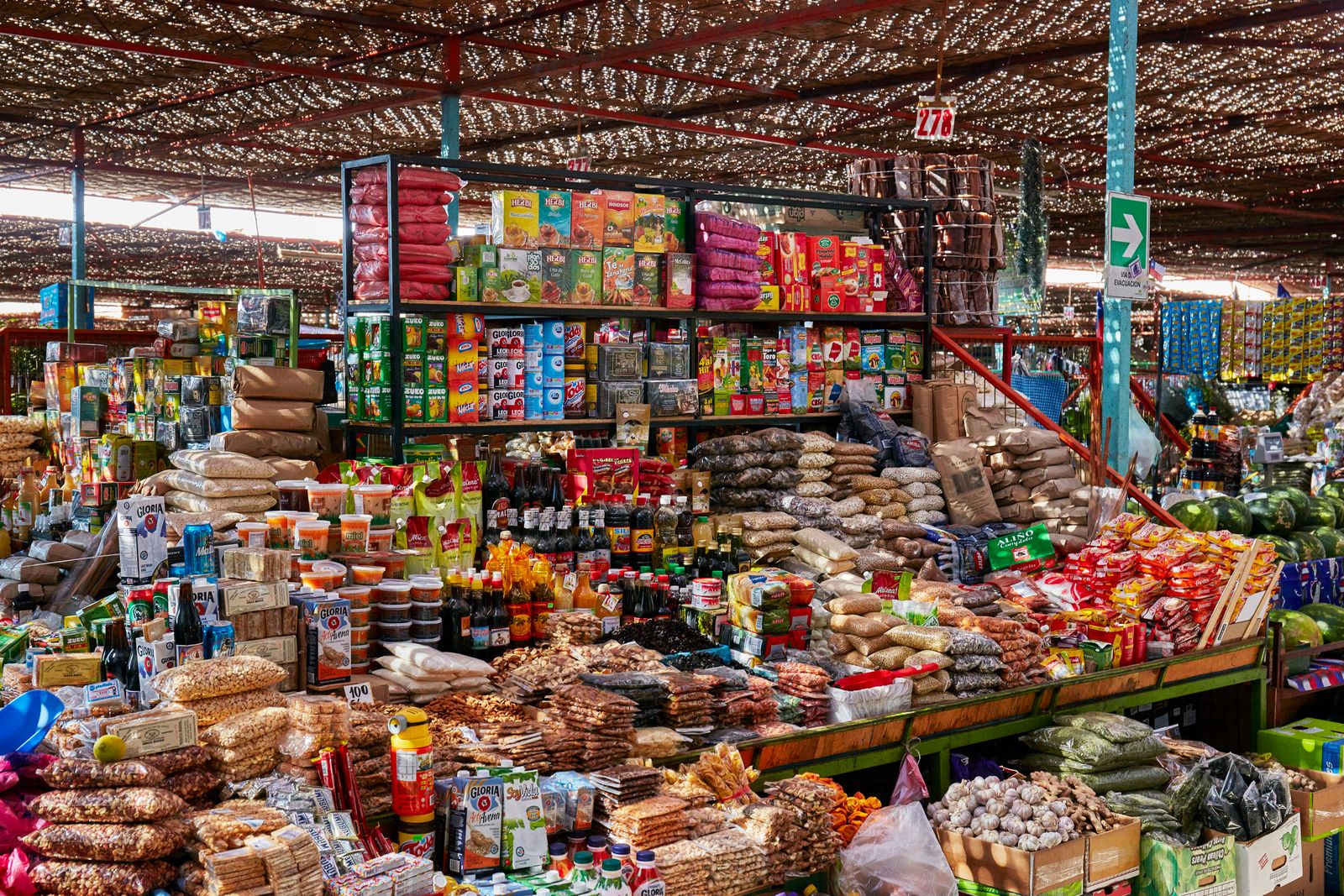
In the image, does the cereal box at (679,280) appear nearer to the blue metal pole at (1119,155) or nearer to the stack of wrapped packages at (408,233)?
the stack of wrapped packages at (408,233)

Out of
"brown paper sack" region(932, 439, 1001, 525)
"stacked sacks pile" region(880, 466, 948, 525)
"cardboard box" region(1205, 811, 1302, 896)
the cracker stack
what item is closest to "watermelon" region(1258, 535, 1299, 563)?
"brown paper sack" region(932, 439, 1001, 525)

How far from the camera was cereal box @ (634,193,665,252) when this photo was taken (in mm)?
6133

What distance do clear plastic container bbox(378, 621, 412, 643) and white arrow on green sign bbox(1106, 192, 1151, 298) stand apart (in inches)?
161

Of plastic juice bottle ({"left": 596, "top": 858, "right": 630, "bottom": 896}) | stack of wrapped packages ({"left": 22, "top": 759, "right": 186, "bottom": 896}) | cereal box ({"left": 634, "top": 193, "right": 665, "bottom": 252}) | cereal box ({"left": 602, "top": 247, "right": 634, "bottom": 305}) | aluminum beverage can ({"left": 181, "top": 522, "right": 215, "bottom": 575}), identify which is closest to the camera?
stack of wrapped packages ({"left": 22, "top": 759, "right": 186, "bottom": 896})

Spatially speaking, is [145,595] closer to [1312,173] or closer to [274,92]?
[274,92]

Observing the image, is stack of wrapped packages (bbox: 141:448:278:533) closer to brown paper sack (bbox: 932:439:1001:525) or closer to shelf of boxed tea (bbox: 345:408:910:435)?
shelf of boxed tea (bbox: 345:408:910:435)

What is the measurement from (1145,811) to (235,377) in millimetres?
4092

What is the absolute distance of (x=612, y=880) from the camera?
9.59 feet

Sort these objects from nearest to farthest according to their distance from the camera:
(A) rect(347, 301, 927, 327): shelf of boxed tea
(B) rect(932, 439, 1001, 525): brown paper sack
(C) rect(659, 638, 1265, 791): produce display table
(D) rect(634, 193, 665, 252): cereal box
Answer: (C) rect(659, 638, 1265, 791): produce display table → (A) rect(347, 301, 927, 327): shelf of boxed tea → (D) rect(634, 193, 665, 252): cereal box → (B) rect(932, 439, 1001, 525): brown paper sack

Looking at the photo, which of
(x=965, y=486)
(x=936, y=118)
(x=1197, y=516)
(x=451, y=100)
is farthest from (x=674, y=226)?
(x=451, y=100)

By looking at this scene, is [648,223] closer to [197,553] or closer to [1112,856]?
[197,553]

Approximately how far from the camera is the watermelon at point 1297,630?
19.7 ft

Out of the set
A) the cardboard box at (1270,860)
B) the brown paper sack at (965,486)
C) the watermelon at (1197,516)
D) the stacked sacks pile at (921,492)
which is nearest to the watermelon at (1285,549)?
the watermelon at (1197,516)

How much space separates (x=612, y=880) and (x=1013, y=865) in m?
1.42
